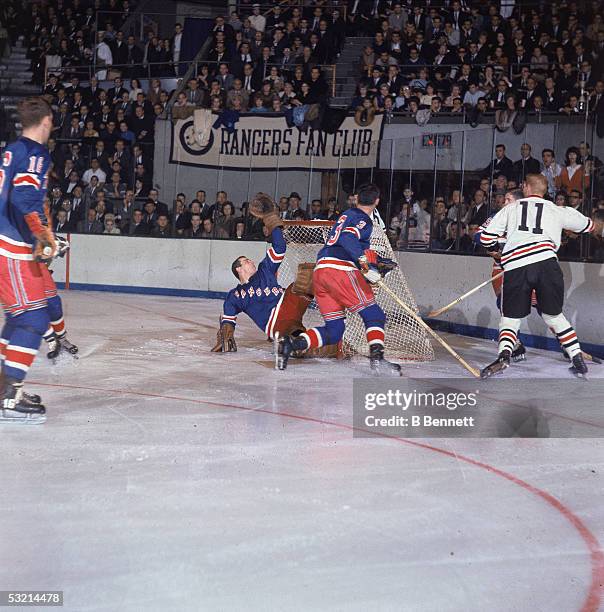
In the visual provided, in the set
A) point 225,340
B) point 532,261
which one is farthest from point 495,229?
point 225,340

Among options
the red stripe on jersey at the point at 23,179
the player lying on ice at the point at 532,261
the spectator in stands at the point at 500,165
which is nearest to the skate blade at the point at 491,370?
the player lying on ice at the point at 532,261

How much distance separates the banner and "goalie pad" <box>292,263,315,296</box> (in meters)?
4.80

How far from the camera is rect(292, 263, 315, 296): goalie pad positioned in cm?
764

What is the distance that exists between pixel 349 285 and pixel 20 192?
273cm

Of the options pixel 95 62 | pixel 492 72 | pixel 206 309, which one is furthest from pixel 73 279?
pixel 492 72

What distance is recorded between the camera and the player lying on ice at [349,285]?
6875 mm

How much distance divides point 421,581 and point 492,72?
11.8m

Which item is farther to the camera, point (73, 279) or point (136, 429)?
point (73, 279)

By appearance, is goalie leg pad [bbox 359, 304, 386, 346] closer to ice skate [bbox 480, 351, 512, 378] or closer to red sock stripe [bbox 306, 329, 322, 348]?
red sock stripe [bbox 306, 329, 322, 348]

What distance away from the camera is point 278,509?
3.61m

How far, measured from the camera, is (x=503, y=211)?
7141 mm

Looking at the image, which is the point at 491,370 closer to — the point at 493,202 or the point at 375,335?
the point at 375,335

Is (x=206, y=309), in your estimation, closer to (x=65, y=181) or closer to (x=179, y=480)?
(x=65, y=181)

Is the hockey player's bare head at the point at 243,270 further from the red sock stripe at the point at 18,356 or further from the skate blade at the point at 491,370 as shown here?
the red sock stripe at the point at 18,356
